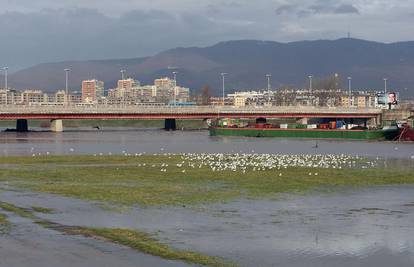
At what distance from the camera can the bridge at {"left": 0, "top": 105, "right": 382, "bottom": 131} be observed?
162125mm

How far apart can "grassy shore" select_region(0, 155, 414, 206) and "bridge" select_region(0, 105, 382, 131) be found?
102 metres

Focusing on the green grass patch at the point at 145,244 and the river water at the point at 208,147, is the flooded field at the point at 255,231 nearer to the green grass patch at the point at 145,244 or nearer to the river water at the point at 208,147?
the green grass patch at the point at 145,244

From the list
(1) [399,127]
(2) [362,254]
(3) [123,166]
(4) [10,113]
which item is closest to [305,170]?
(3) [123,166]

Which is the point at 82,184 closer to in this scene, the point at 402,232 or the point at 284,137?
the point at 402,232

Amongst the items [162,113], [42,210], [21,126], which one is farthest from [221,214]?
[21,126]

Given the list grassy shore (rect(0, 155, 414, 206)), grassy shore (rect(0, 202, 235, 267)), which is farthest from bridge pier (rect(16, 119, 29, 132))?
grassy shore (rect(0, 202, 235, 267))

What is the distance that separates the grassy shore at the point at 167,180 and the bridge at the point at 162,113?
4008 inches

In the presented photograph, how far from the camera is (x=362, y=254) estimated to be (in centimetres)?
2266

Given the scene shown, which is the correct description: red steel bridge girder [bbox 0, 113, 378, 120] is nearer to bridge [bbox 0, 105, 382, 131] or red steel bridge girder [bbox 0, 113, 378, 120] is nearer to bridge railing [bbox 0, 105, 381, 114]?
bridge [bbox 0, 105, 382, 131]

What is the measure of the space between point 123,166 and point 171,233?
106 feet

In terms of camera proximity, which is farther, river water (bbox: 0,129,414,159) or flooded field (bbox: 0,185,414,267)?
river water (bbox: 0,129,414,159)

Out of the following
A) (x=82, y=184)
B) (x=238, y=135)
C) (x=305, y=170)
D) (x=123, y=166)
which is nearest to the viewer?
(x=82, y=184)

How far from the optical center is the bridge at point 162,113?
162 meters

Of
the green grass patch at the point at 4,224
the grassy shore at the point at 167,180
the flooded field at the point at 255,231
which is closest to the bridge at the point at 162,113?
the grassy shore at the point at 167,180
